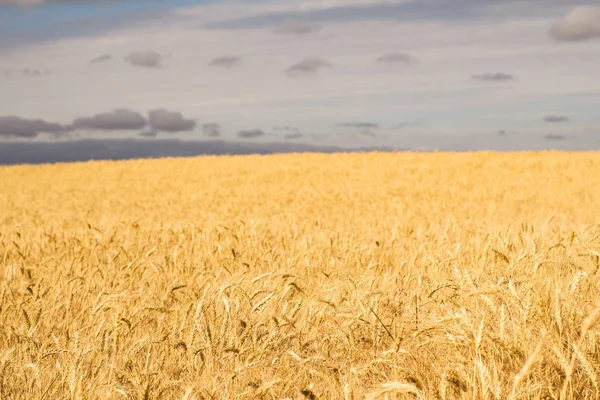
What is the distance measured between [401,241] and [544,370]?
131 inches

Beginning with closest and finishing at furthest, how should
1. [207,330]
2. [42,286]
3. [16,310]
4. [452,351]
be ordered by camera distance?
[452,351]
[207,330]
[16,310]
[42,286]

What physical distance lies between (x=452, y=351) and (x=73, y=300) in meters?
2.37

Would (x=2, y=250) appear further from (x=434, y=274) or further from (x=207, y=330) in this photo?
(x=434, y=274)

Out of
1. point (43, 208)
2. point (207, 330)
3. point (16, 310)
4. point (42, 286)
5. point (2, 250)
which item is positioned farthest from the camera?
point (43, 208)

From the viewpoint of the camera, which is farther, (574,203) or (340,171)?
(340,171)

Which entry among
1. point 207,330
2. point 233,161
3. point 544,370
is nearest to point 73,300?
point 207,330

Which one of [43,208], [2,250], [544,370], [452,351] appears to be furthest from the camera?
[43,208]

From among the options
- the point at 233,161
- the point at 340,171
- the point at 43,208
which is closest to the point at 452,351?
the point at 43,208

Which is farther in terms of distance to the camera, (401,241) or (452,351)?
(401,241)

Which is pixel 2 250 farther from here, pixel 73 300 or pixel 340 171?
pixel 340 171

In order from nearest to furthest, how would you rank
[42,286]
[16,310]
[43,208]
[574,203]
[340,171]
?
[16,310] < [42,286] < [574,203] < [43,208] < [340,171]

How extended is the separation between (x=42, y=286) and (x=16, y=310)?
435 millimetres

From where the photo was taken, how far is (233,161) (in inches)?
1104

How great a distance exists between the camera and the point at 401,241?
545 cm
